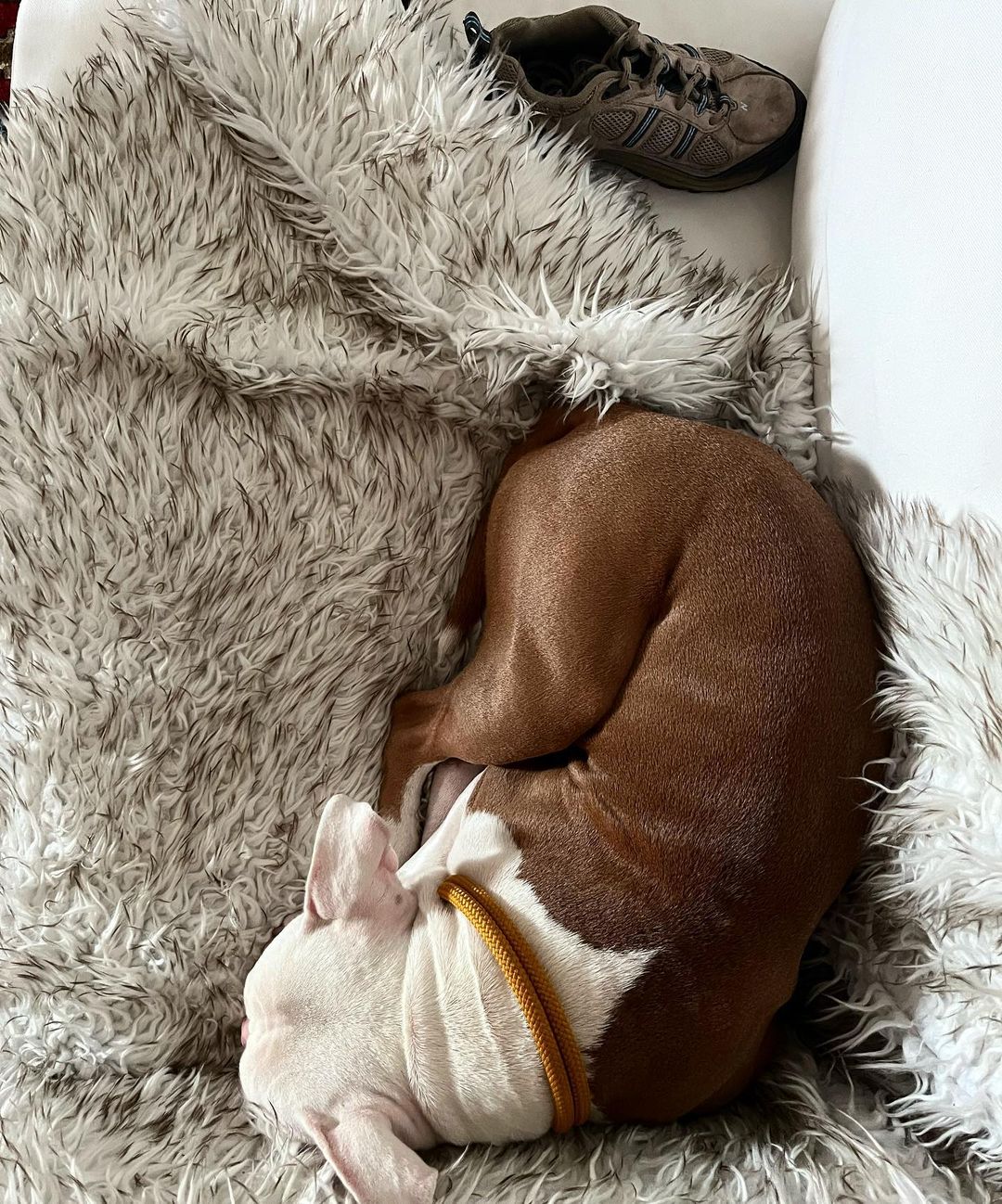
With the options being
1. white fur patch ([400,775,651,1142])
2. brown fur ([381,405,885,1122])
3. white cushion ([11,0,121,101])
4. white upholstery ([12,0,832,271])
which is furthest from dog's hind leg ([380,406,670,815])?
white cushion ([11,0,121,101])

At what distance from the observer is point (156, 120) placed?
108 centimetres

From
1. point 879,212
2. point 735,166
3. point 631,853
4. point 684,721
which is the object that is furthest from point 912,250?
point 631,853

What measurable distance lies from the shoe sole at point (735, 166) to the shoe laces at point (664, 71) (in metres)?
0.07

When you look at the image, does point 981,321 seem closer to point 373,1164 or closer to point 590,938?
point 590,938

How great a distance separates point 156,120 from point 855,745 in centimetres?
102

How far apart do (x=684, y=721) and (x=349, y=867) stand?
37cm

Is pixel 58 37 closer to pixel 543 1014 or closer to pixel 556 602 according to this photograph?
pixel 556 602

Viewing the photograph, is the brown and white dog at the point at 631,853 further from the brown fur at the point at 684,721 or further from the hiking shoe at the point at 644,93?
the hiking shoe at the point at 644,93

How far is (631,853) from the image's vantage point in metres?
0.97

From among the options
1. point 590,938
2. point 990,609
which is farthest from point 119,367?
point 990,609

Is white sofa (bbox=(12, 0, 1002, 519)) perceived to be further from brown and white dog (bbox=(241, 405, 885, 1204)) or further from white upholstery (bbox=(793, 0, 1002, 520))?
brown and white dog (bbox=(241, 405, 885, 1204))

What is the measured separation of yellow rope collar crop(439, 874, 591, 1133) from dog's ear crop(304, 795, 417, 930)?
0.10 metres

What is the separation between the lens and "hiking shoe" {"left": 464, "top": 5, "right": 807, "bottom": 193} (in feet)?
3.84

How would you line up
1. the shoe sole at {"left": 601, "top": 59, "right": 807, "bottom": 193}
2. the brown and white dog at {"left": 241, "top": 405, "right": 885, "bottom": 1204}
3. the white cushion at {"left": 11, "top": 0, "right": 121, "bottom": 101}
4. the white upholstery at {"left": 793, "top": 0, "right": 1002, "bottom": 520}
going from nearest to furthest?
1. the white upholstery at {"left": 793, "top": 0, "right": 1002, "bottom": 520}
2. the brown and white dog at {"left": 241, "top": 405, "right": 885, "bottom": 1204}
3. the white cushion at {"left": 11, "top": 0, "right": 121, "bottom": 101}
4. the shoe sole at {"left": 601, "top": 59, "right": 807, "bottom": 193}
